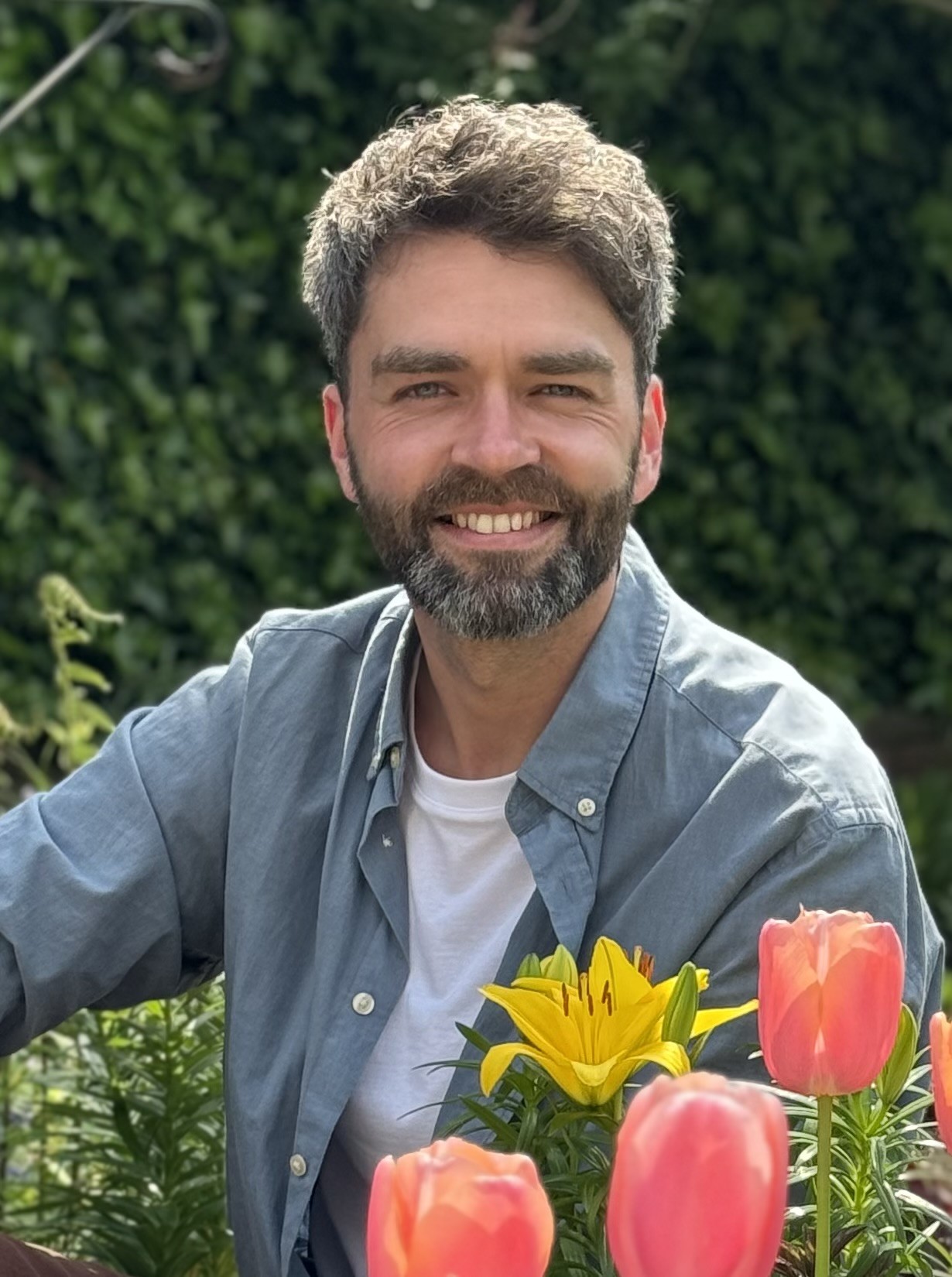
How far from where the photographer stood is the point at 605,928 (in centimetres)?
164

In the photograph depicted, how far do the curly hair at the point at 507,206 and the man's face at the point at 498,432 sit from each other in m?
0.02

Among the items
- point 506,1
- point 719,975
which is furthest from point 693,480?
point 719,975

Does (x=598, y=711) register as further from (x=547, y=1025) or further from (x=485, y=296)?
(x=547, y=1025)

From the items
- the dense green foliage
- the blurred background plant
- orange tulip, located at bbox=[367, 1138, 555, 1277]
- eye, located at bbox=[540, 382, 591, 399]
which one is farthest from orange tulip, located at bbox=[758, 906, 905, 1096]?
the dense green foliage

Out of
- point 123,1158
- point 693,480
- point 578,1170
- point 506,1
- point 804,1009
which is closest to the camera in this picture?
point 804,1009

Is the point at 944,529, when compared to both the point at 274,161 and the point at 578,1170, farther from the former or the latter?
the point at 578,1170

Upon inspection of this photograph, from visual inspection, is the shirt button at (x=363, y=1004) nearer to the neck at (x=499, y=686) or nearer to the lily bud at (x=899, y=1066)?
the neck at (x=499, y=686)

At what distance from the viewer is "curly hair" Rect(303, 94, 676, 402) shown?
1.72 m

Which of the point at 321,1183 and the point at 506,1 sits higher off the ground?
the point at 506,1

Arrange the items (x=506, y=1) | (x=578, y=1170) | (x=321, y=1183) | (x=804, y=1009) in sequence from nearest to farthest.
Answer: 1. (x=804, y=1009)
2. (x=578, y=1170)
3. (x=321, y=1183)
4. (x=506, y=1)

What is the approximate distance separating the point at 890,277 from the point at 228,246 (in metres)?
1.61

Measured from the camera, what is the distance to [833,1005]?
968 millimetres

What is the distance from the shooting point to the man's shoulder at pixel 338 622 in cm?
196

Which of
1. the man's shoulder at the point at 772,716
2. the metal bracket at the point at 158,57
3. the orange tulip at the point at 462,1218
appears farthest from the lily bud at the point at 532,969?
the metal bracket at the point at 158,57
